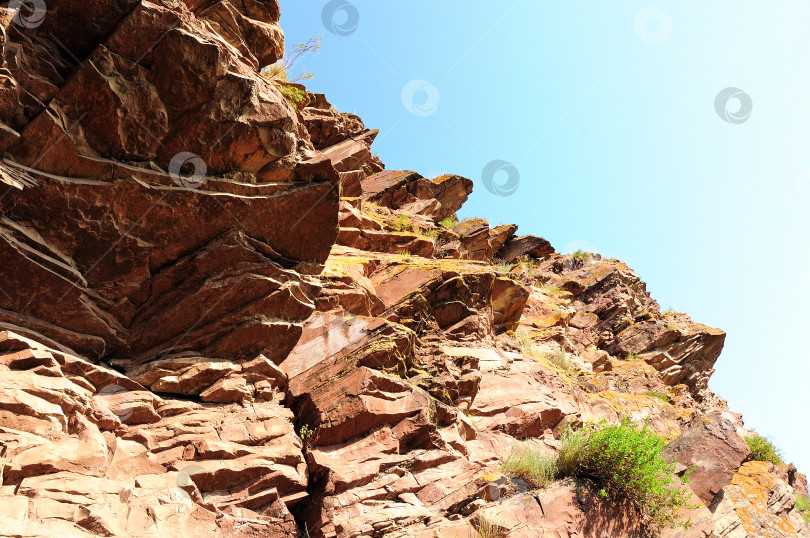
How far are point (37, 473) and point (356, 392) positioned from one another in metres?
3.73

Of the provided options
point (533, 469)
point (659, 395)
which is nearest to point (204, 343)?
point (533, 469)

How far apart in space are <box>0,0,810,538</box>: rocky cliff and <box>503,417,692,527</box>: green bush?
0.26 meters

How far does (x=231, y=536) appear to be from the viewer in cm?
558

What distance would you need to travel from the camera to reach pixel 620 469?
7.27m

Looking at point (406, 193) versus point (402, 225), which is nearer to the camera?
point (402, 225)

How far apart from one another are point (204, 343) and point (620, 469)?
617 centimetres

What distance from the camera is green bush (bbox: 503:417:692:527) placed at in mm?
7176

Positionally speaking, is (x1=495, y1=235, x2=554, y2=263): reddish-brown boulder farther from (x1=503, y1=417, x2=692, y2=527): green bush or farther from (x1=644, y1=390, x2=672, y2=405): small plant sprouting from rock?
(x1=503, y1=417, x2=692, y2=527): green bush

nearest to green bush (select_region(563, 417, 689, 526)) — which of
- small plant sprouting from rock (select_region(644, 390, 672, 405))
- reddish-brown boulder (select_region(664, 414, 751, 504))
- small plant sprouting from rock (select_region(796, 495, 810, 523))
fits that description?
reddish-brown boulder (select_region(664, 414, 751, 504))

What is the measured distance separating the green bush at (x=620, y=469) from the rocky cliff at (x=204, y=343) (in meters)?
0.26

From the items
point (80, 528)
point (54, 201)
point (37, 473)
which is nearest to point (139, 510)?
point (80, 528)

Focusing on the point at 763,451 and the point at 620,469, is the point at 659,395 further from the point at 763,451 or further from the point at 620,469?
the point at 620,469

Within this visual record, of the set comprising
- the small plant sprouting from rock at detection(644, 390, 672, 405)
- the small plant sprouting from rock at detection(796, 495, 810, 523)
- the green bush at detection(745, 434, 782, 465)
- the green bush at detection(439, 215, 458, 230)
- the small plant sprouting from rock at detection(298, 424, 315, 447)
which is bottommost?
the small plant sprouting from rock at detection(796, 495, 810, 523)

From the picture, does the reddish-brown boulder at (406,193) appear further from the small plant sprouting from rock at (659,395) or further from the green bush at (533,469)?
the green bush at (533,469)
